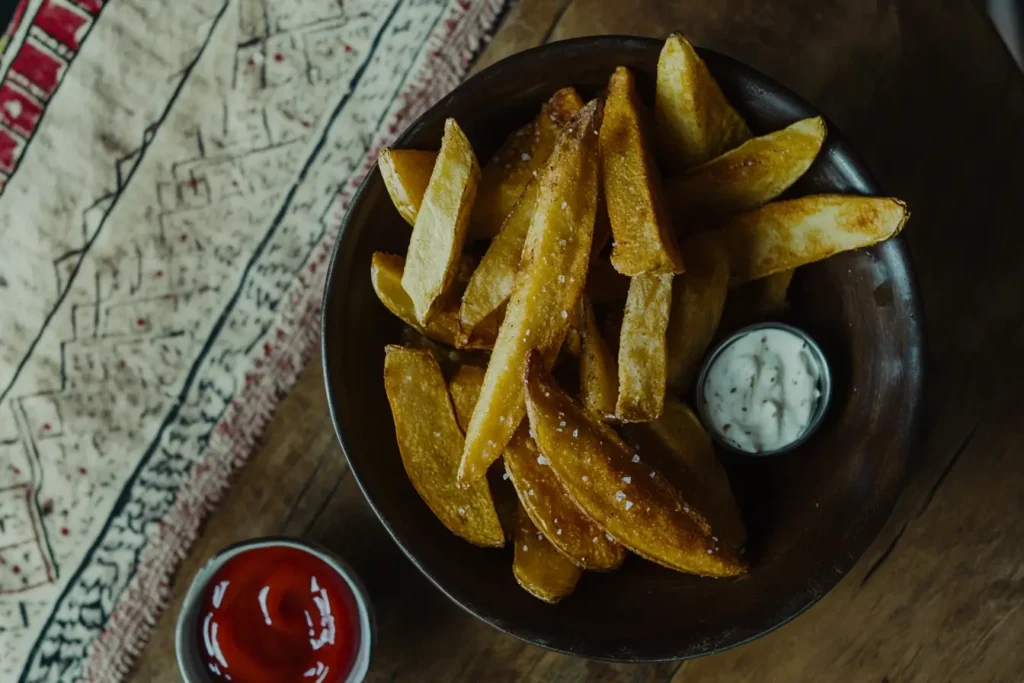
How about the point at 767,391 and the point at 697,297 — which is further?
the point at 767,391

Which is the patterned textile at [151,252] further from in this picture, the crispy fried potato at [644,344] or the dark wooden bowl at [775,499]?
the crispy fried potato at [644,344]

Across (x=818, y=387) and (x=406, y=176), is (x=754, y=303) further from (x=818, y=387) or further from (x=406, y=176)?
(x=406, y=176)

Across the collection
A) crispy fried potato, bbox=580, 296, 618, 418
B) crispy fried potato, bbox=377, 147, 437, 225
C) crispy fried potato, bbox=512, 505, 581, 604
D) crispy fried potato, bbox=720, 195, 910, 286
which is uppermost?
crispy fried potato, bbox=720, 195, 910, 286

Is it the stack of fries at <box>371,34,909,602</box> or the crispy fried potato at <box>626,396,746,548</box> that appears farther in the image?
the crispy fried potato at <box>626,396,746,548</box>

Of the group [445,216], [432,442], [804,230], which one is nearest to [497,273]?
[445,216]

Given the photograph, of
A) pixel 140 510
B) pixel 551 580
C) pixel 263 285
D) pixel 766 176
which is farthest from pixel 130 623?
pixel 766 176

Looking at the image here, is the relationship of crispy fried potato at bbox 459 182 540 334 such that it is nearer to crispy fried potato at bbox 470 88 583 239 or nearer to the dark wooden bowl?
crispy fried potato at bbox 470 88 583 239

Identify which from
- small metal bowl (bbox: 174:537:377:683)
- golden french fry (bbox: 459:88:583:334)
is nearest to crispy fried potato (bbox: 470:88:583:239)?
golden french fry (bbox: 459:88:583:334)
